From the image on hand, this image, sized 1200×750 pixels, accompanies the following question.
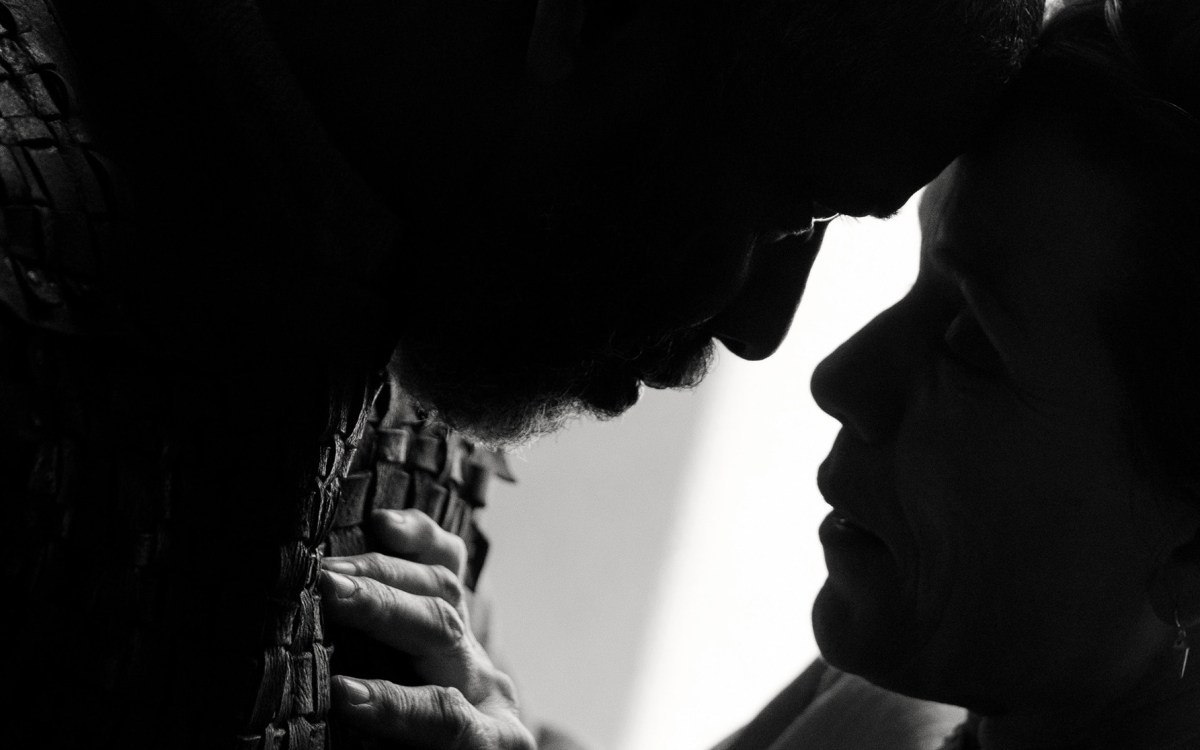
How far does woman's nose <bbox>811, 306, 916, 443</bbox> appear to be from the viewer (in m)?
1.06

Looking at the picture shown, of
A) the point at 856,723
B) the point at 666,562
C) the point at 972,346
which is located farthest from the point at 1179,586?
the point at 666,562

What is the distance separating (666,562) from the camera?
2930mm

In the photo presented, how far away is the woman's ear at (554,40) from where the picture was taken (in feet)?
3.11

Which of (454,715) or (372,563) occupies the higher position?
(372,563)

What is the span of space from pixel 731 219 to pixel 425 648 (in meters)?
0.43

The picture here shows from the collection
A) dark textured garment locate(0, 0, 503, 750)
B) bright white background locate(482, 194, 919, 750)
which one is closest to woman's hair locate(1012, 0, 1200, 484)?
dark textured garment locate(0, 0, 503, 750)

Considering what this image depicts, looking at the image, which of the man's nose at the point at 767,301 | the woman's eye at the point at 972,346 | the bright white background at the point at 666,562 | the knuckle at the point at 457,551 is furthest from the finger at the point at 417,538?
the bright white background at the point at 666,562

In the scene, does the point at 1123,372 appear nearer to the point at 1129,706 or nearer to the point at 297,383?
the point at 1129,706

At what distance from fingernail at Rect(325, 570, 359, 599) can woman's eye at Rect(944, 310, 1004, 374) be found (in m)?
0.50

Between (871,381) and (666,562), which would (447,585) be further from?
(666,562)

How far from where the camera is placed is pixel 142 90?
85 centimetres

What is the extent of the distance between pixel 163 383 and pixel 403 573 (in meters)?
0.35

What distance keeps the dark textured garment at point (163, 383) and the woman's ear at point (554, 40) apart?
6.6 inches

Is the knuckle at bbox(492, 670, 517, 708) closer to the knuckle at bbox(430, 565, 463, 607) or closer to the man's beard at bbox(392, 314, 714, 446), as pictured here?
the knuckle at bbox(430, 565, 463, 607)
